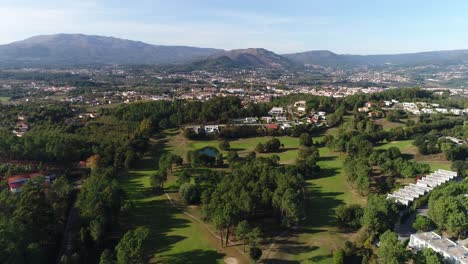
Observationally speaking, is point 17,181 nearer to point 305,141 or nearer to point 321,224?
point 321,224

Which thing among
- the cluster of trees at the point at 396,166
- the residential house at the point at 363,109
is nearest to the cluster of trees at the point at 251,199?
the cluster of trees at the point at 396,166

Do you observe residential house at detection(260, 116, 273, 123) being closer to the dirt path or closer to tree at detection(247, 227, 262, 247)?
the dirt path

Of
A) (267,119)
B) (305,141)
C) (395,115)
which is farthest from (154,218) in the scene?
(395,115)

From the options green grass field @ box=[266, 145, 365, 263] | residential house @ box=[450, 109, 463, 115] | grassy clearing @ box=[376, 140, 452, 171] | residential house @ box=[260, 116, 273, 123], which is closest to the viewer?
green grass field @ box=[266, 145, 365, 263]

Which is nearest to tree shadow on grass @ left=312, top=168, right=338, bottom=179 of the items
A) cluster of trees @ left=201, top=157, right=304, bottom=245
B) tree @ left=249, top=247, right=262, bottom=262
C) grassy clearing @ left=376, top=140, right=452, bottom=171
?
cluster of trees @ left=201, top=157, right=304, bottom=245

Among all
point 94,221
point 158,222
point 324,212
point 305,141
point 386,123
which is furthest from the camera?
point 386,123

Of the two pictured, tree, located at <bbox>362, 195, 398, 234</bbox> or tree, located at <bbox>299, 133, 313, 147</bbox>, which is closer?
tree, located at <bbox>362, 195, 398, 234</bbox>
